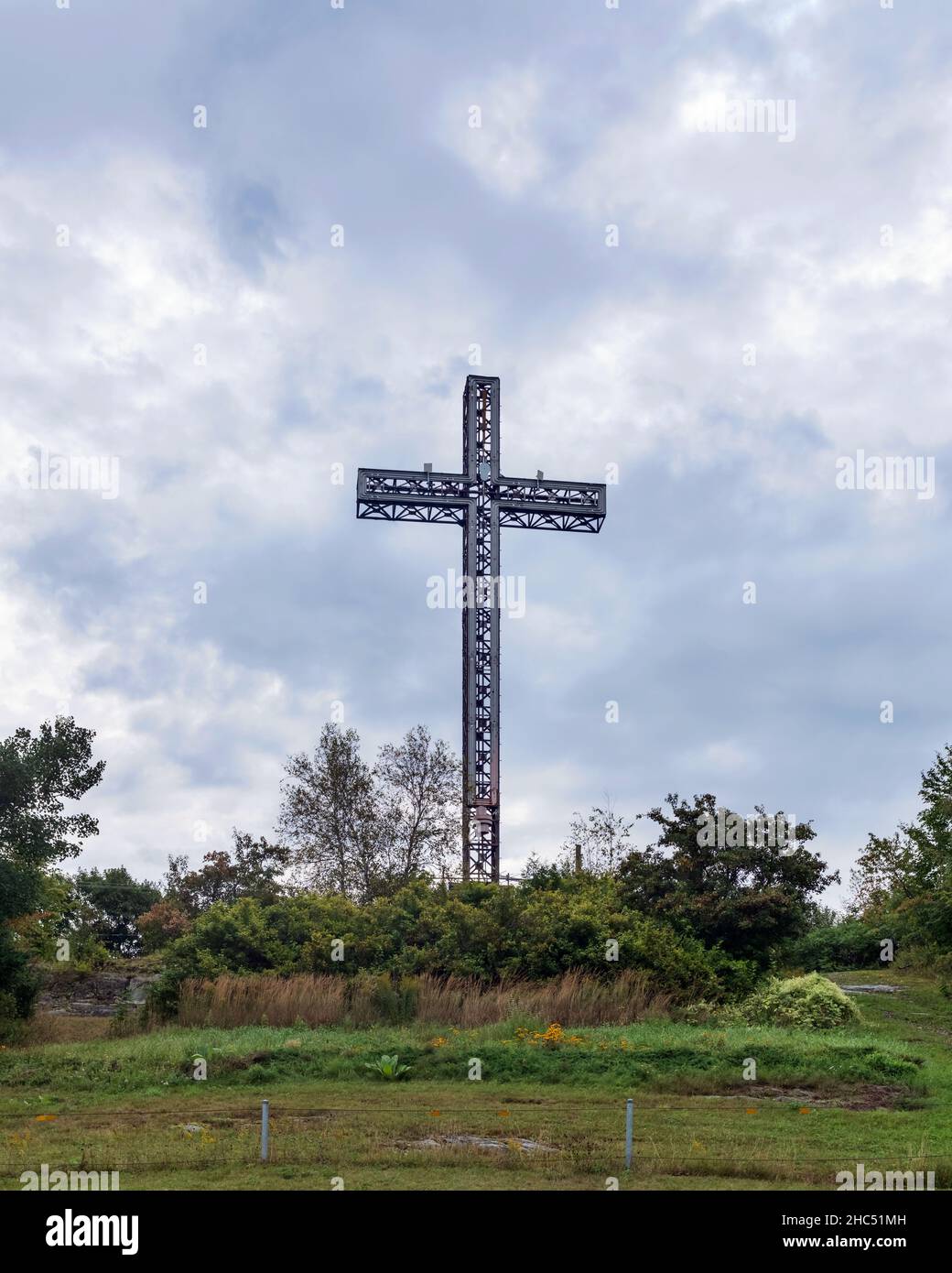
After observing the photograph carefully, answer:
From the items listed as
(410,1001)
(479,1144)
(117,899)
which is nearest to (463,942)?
(410,1001)

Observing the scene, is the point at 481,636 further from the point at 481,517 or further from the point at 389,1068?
the point at 389,1068

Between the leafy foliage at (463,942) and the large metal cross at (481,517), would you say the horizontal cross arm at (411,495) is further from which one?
the leafy foliage at (463,942)

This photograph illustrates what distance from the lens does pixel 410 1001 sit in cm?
2702

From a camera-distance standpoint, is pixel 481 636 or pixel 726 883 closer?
pixel 726 883

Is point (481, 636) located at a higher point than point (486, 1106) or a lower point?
higher

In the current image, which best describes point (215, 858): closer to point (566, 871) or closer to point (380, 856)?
point (380, 856)

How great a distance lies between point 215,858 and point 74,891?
1595cm

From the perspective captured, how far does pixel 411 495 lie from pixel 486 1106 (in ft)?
83.1

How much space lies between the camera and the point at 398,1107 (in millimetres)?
17281

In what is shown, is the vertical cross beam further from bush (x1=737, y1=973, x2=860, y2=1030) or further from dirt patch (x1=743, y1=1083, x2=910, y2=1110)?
dirt patch (x1=743, y1=1083, x2=910, y2=1110)

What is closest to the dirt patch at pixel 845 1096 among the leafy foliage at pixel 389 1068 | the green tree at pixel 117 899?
the leafy foliage at pixel 389 1068

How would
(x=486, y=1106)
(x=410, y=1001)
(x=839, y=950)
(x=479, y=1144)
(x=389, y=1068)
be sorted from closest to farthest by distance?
(x=479, y=1144)
(x=486, y=1106)
(x=389, y=1068)
(x=410, y=1001)
(x=839, y=950)

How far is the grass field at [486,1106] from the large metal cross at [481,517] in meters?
13.2

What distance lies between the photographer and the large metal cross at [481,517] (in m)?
38.6
